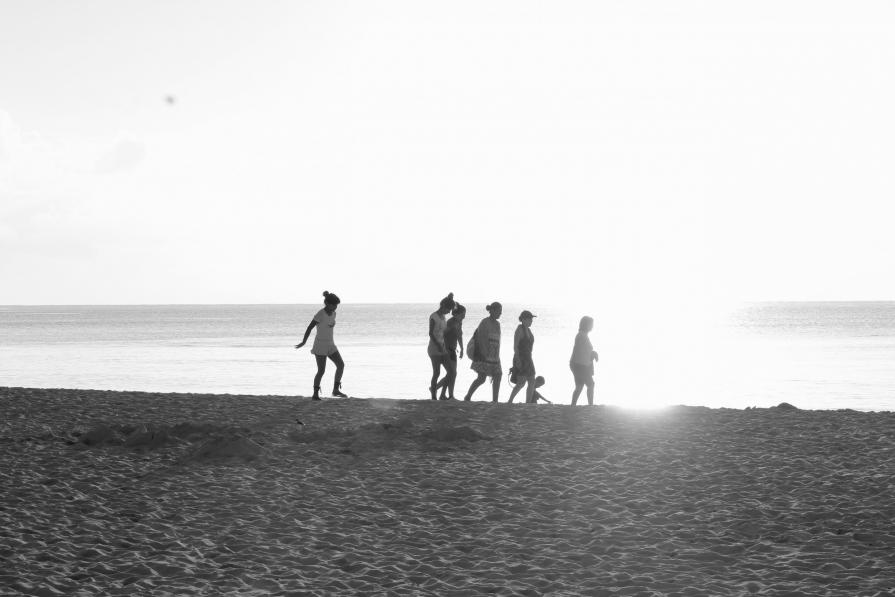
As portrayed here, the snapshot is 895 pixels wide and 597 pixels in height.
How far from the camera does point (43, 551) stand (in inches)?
284

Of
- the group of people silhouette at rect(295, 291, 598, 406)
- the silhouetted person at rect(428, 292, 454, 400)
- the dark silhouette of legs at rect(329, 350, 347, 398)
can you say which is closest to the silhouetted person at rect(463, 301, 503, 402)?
the group of people silhouette at rect(295, 291, 598, 406)

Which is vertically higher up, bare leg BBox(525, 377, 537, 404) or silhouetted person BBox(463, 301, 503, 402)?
silhouetted person BBox(463, 301, 503, 402)

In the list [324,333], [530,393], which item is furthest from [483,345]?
[324,333]

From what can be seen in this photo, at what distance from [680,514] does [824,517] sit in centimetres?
132

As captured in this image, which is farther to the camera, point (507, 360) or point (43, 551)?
point (507, 360)

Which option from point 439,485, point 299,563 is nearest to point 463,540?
point 299,563

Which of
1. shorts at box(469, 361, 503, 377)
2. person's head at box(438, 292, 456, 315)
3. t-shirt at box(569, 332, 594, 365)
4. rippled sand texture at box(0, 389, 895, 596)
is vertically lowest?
rippled sand texture at box(0, 389, 895, 596)

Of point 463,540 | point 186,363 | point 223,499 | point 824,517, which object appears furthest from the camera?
point 186,363

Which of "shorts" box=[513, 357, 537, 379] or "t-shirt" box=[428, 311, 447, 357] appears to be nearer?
"shorts" box=[513, 357, 537, 379]

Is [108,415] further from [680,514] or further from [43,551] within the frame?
[680,514]

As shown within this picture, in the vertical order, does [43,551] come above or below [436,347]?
below

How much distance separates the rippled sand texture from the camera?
670cm

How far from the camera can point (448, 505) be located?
8.90 metres

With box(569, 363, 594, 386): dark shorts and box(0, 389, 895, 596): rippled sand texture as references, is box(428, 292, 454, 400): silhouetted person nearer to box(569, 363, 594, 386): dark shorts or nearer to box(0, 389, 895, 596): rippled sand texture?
box(569, 363, 594, 386): dark shorts
